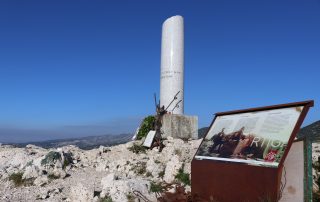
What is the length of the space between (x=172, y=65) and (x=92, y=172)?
6.60 metres

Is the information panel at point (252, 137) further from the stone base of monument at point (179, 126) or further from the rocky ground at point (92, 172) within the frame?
the stone base of monument at point (179, 126)

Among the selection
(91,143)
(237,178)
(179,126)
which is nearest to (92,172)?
(179,126)

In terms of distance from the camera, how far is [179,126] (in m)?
15.2

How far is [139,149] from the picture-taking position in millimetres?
13344

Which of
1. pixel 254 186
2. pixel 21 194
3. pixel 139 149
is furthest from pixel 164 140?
pixel 254 186

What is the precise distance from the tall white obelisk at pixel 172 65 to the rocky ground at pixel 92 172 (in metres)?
2.27

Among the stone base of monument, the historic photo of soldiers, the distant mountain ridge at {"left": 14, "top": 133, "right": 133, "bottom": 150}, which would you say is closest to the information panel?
the historic photo of soldiers

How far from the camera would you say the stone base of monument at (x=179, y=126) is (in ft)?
48.8

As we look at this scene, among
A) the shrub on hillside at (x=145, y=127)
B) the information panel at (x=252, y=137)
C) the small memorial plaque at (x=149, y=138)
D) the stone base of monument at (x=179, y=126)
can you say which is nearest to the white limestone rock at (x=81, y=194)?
the information panel at (x=252, y=137)

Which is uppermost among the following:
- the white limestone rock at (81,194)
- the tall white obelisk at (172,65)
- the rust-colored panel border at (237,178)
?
the tall white obelisk at (172,65)

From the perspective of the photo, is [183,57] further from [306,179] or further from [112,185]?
[306,179]

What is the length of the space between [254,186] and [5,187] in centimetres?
743

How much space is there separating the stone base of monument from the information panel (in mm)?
8454

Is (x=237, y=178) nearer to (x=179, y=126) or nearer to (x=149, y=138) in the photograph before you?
(x=149, y=138)
